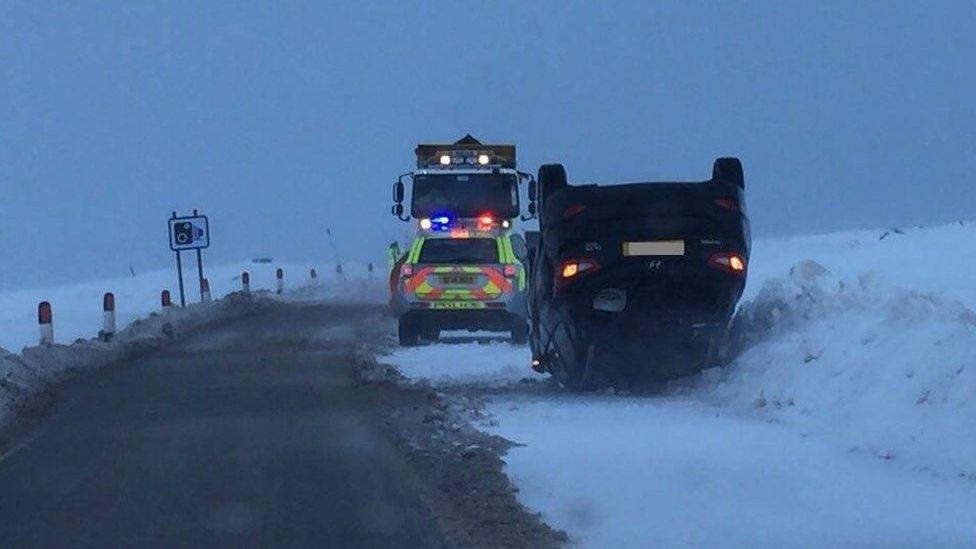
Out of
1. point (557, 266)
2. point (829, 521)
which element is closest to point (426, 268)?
point (557, 266)

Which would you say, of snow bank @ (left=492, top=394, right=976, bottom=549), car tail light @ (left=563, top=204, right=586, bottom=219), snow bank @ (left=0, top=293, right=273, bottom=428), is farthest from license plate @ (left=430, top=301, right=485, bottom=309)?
snow bank @ (left=492, top=394, right=976, bottom=549)

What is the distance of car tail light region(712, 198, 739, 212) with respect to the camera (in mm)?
15889

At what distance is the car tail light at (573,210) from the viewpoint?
15.9m

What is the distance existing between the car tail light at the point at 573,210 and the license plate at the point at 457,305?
8889 millimetres

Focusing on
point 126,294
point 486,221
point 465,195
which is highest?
point 465,195

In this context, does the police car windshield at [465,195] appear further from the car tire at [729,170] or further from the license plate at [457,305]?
the car tire at [729,170]

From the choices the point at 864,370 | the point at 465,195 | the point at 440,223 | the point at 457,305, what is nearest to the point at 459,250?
the point at 457,305

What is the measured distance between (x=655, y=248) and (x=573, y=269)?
86 centimetres

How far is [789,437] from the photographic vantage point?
1199cm

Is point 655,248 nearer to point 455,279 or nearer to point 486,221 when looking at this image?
point 455,279

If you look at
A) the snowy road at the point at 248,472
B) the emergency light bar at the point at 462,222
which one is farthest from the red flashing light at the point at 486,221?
the snowy road at the point at 248,472

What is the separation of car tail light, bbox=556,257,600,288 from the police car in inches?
346

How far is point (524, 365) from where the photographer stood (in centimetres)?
2061

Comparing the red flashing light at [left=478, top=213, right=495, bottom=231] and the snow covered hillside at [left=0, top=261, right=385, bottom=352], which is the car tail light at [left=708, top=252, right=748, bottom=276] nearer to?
the red flashing light at [left=478, top=213, right=495, bottom=231]
